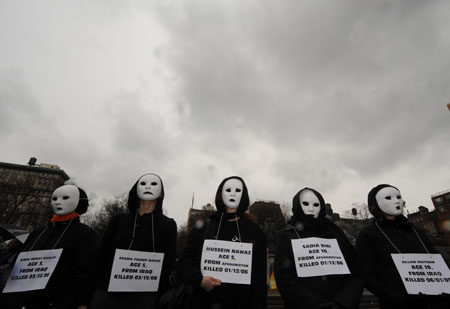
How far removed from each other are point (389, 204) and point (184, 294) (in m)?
3.21

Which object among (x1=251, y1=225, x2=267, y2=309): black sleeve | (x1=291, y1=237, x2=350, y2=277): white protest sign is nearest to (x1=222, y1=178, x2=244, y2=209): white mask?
(x1=251, y1=225, x2=267, y2=309): black sleeve

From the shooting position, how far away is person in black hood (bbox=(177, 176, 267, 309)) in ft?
9.02

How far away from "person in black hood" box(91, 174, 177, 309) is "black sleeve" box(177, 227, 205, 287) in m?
0.31

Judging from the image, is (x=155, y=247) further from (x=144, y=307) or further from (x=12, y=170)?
(x=12, y=170)

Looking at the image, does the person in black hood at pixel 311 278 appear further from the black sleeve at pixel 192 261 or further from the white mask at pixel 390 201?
the black sleeve at pixel 192 261

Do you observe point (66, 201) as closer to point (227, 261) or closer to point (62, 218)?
point (62, 218)

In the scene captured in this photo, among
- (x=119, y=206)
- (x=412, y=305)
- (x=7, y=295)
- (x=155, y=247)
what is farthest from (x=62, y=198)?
(x=119, y=206)

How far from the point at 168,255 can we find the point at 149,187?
107 centimetres

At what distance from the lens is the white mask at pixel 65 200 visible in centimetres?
361

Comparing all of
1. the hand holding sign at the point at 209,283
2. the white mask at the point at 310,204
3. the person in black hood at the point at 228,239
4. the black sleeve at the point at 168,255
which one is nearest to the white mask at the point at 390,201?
the white mask at the point at 310,204

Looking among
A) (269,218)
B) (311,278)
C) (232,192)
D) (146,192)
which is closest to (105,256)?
(146,192)

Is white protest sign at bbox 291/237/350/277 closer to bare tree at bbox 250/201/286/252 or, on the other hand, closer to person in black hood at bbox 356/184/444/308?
person in black hood at bbox 356/184/444/308

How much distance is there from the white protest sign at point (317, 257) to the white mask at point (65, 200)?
344 cm

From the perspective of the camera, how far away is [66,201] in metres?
3.66
